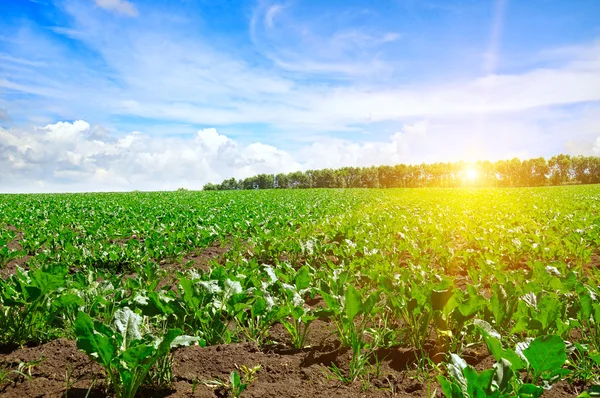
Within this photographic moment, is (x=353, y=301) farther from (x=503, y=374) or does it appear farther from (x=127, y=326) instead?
(x=127, y=326)

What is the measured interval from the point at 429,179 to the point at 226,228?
8515 centimetres

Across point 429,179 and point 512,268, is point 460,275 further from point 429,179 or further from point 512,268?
point 429,179

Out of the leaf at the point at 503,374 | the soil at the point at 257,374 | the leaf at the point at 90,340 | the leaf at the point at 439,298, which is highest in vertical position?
the leaf at the point at 90,340

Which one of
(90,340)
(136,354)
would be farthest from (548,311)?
(90,340)

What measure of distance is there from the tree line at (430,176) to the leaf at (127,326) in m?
84.8

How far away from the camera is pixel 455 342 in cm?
331

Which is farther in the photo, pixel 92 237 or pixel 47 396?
pixel 92 237

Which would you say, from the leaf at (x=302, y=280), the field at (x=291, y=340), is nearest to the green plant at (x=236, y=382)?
the field at (x=291, y=340)

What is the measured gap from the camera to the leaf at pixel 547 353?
222 cm

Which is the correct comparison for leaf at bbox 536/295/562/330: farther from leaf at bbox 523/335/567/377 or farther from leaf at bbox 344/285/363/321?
leaf at bbox 344/285/363/321

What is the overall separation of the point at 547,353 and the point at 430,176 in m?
93.1

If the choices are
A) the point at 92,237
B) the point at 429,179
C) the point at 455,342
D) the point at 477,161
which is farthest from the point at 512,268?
the point at 477,161

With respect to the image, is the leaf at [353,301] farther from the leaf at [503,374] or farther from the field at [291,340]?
the leaf at [503,374]

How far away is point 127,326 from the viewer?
9.02 feet
